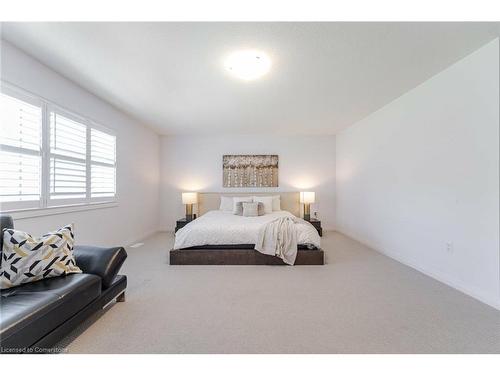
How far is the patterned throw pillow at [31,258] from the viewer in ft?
5.36

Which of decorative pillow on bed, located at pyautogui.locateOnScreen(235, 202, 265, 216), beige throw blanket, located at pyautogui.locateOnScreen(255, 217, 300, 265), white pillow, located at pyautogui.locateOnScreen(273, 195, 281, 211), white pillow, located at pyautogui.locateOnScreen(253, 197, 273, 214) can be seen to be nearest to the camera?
beige throw blanket, located at pyautogui.locateOnScreen(255, 217, 300, 265)

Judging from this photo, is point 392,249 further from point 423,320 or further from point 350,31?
point 350,31

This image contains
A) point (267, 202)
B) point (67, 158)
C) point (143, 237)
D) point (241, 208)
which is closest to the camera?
point (67, 158)

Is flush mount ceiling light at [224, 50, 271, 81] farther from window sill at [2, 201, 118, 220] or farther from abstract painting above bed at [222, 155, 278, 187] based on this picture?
abstract painting above bed at [222, 155, 278, 187]

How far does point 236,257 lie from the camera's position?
10.8 ft

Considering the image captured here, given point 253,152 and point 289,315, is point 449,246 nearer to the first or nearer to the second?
point 289,315

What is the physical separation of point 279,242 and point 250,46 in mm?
→ 2414

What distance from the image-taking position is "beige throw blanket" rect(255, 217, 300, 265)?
3227 millimetres

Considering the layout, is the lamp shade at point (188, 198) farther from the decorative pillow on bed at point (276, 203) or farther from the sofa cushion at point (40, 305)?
the sofa cushion at point (40, 305)

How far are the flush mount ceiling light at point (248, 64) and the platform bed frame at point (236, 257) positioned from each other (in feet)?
7.55

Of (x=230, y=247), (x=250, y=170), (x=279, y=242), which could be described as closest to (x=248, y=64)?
(x=279, y=242)

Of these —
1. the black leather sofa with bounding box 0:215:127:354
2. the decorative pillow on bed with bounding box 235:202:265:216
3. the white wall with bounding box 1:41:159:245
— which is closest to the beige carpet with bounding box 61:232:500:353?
the black leather sofa with bounding box 0:215:127:354

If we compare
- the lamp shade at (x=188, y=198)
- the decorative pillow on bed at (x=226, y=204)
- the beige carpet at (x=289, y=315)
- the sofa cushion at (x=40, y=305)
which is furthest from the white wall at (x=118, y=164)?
the decorative pillow on bed at (x=226, y=204)

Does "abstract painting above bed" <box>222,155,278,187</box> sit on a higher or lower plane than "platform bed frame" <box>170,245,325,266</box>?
higher
